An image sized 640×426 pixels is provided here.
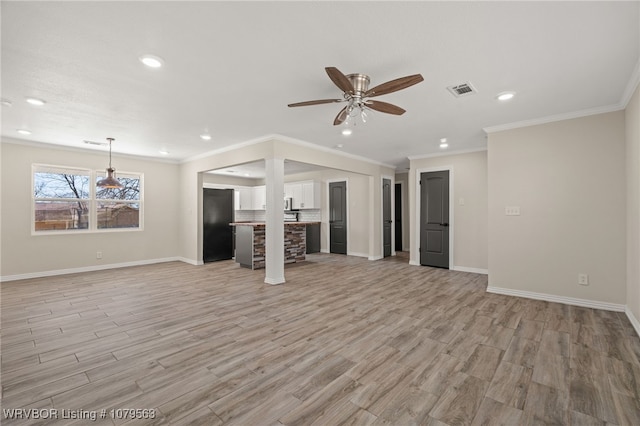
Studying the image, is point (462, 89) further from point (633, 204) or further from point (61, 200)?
point (61, 200)

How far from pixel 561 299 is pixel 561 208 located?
4.06 feet

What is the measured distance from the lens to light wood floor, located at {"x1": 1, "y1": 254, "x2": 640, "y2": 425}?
181 centimetres

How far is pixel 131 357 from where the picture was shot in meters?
2.46

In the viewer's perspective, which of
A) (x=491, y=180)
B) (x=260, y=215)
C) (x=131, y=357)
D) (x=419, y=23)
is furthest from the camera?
(x=260, y=215)

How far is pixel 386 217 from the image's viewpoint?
7.87 m

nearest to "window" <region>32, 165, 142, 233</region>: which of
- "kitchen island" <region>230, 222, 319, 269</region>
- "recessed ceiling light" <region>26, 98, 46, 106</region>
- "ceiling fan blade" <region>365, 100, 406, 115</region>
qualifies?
"kitchen island" <region>230, 222, 319, 269</region>

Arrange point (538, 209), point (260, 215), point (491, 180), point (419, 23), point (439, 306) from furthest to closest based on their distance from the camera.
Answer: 1. point (260, 215)
2. point (491, 180)
3. point (538, 209)
4. point (439, 306)
5. point (419, 23)

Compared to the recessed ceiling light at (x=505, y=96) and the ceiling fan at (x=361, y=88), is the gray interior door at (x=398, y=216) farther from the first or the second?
the ceiling fan at (x=361, y=88)

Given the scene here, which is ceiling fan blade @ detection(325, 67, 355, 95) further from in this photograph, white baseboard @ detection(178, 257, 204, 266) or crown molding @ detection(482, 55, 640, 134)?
white baseboard @ detection(178, 257, 204, 266)

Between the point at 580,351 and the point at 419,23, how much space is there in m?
3.07

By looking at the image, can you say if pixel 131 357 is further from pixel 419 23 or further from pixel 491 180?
pixel 491 180

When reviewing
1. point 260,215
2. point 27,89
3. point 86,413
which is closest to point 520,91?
point 86,413

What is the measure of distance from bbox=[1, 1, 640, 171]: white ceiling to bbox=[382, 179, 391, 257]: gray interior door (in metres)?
3.61

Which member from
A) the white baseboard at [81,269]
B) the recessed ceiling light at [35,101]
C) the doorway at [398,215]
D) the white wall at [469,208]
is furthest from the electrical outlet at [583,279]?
the white baseboard at [81,269]
